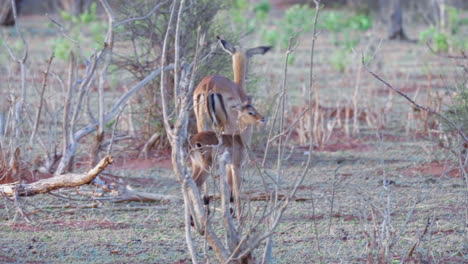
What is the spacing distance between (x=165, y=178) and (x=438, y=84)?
259 inches

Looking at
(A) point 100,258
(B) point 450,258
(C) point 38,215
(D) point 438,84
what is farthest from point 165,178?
(D) point 438,84

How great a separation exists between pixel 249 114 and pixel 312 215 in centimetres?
83

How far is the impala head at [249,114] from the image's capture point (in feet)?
17.6

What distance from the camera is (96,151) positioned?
671 cm

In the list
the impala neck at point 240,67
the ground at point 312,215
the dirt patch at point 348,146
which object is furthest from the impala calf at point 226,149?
the dirt patch at point 348,146

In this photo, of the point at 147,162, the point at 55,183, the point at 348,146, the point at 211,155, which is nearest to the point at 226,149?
the point at 211,155

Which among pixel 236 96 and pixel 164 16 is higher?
pixel 164 16

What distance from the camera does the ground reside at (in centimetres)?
470

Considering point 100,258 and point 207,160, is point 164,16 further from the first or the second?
point 100,258

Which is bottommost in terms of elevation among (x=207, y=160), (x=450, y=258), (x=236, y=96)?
(x=450, y=258)

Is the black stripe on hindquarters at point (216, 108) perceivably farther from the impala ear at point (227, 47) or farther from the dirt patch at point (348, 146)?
the dirt patch at point (348, 146)

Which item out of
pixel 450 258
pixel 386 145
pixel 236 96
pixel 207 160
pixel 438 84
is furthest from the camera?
pixel 438 84

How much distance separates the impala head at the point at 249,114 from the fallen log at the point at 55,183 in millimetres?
1178

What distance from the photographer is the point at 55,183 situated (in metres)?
4.82
